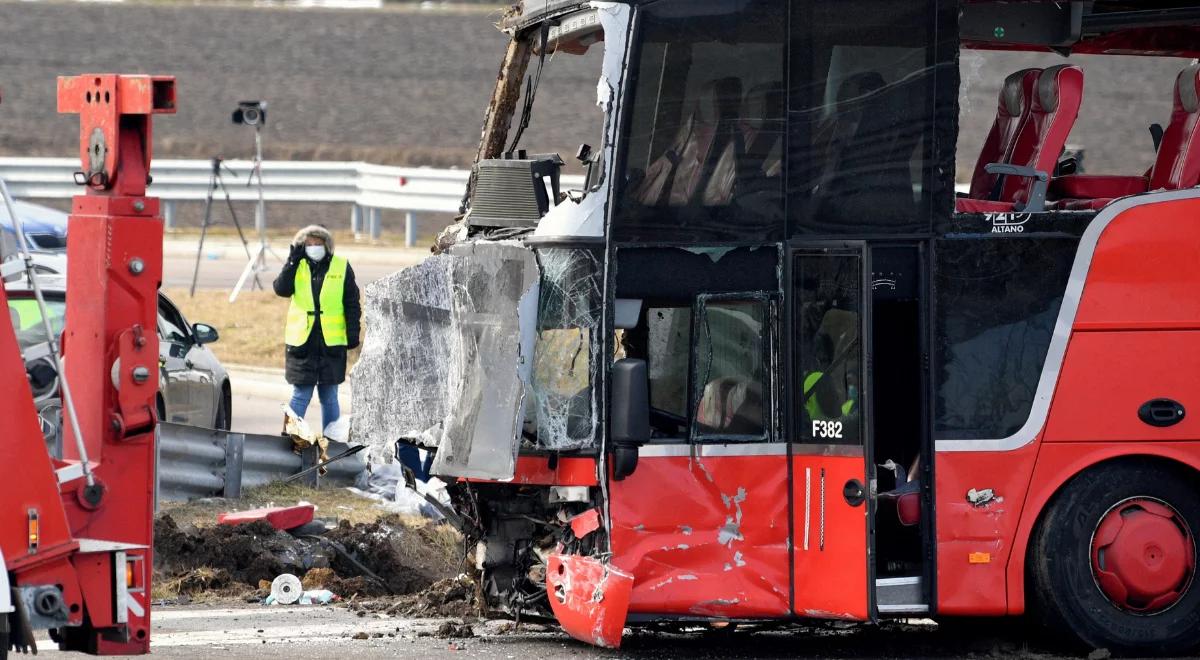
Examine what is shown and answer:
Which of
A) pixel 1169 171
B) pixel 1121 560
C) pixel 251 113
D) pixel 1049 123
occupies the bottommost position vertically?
pixel 1121 560

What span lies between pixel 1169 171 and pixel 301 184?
21.0 metres

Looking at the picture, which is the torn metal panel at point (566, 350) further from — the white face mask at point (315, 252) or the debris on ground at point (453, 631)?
the white face mask at point (315, 252)

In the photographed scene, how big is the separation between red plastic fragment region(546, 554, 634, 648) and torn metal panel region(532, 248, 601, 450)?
534 mm

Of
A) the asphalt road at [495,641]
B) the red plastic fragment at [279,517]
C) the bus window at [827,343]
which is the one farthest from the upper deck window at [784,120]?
the red plastic fragment at [279,517]

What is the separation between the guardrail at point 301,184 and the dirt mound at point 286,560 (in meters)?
16.0

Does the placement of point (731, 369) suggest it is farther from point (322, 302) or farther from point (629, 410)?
point (322, 302)

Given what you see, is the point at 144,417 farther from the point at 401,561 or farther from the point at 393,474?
the point at 393,474

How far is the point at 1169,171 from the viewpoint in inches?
350

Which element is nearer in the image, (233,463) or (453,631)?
(453,631)

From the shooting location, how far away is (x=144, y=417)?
692 cm

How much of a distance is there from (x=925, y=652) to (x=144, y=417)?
398cm

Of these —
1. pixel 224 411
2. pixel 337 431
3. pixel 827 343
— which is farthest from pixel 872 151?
pixel 224 411

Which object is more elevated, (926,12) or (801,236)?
(926,12)

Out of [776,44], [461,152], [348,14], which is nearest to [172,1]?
[348,14]
